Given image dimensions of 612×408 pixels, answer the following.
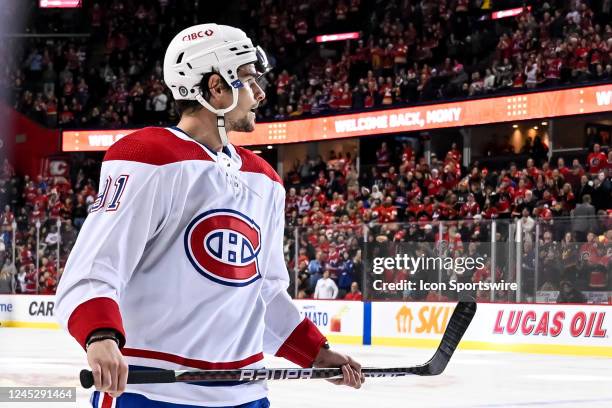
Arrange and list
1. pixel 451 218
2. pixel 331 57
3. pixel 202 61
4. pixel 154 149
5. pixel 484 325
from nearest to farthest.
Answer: pixel 154 149, pixel 202 61, pixel 484 325, pixel 451 218, pixel 331 57

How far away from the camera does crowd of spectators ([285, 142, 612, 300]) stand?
525 inches

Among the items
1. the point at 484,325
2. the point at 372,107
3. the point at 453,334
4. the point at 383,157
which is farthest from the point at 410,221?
the point at 453,334

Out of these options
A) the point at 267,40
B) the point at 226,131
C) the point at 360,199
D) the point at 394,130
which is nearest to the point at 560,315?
the point at 360,199

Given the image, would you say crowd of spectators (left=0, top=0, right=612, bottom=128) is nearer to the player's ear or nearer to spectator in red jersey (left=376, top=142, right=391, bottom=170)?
spectator in red jersey (left=376, top=142, right=391, bottom=170)

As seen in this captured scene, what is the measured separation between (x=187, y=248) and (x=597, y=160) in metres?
16.1

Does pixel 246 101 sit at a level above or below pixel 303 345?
above

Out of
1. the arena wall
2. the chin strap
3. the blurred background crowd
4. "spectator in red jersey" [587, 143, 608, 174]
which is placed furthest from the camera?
"spectator in red jersey" [587, 143, 608, 174]

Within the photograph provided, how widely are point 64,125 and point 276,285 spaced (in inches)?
1061

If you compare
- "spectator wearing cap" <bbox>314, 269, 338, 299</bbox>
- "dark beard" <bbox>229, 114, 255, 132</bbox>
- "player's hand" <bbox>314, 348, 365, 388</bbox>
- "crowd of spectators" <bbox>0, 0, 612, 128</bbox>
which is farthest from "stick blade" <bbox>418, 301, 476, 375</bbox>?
"crowd of spectators" <bbox>0, 0, 612, 128</bbox>

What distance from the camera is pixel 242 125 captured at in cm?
266

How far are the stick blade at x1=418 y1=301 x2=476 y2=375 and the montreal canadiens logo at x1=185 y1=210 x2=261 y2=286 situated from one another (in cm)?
63

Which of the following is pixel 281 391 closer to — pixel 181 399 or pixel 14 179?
pixel 181 399

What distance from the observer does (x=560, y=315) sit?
45.0 feet

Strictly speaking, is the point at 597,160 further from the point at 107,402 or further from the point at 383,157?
the point at 107,402
